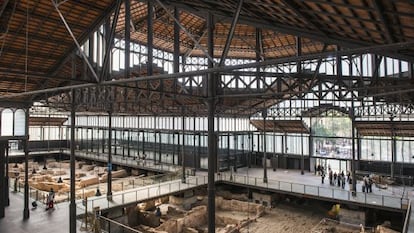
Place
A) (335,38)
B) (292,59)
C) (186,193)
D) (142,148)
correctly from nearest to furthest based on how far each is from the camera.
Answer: (292,59)
(335,38)
(186,193)
(142,148)

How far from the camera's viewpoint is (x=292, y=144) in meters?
34.8

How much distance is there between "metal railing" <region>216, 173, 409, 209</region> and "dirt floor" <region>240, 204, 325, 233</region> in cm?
177

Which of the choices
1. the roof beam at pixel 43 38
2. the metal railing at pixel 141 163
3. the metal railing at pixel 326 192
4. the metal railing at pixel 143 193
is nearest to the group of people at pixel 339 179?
the metal railing at pixel 326 192

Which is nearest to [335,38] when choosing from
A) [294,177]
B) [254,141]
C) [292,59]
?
[292,59]

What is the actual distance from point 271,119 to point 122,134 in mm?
22252

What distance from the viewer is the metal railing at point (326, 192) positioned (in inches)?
793

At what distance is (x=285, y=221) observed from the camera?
71.9 feet

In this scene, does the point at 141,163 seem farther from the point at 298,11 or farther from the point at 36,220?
the point at 298,11

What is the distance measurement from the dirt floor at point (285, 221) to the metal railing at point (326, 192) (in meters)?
1.77

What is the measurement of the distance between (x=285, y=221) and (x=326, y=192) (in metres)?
4.15

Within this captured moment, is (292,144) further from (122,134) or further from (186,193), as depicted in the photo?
(122,134)

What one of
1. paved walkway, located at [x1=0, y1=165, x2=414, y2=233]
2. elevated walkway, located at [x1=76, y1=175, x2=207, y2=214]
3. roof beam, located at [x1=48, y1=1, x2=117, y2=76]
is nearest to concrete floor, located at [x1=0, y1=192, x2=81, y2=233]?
paved walkway, located at [x1=0, y1=165, x2=414, y2=233]

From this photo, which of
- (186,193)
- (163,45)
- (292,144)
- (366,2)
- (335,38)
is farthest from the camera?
(292,144)

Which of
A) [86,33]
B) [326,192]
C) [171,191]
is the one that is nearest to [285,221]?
[326,192]
